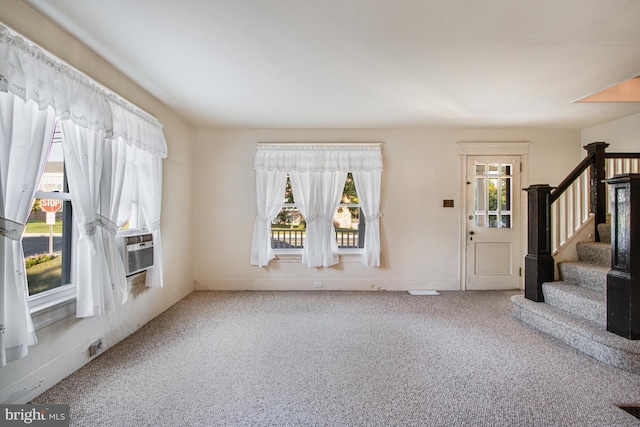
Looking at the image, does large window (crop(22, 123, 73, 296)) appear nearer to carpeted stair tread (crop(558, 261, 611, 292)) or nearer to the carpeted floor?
the carpeted floor

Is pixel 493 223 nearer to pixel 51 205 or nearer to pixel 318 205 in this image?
pixel 318 205

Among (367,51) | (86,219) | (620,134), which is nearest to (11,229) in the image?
(86,219)

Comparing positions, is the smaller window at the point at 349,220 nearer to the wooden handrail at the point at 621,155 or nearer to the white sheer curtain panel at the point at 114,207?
the white sheer curtain panel at the point at 114,207

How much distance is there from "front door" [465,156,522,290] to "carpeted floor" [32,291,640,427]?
126 centimetres

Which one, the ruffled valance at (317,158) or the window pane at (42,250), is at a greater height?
the ruffled valance at (317,158)

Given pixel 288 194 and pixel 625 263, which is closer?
pixel 625 263

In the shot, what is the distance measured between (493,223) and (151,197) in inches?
190

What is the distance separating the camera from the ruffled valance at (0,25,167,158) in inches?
64.4

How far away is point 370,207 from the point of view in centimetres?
434

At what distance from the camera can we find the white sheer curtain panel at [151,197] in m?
2.96

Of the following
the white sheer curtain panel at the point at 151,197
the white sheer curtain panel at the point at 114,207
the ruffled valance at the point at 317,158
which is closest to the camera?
the white sheer curtain panel at the point at 114,207

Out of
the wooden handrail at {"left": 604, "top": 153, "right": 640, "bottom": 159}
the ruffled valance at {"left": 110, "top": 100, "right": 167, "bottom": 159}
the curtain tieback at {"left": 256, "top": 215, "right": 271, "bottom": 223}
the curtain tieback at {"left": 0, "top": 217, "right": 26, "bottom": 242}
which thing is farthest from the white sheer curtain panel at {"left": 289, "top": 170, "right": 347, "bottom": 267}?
the wooden handrail at {"left": 604, "top": 153, "right": 640, "bottom": 159}

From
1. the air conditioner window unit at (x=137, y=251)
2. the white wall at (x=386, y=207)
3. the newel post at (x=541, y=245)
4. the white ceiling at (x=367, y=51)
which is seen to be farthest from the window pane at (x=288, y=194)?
the newel post at (x=541, y=245)

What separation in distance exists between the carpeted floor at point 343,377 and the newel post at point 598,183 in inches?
68.8
